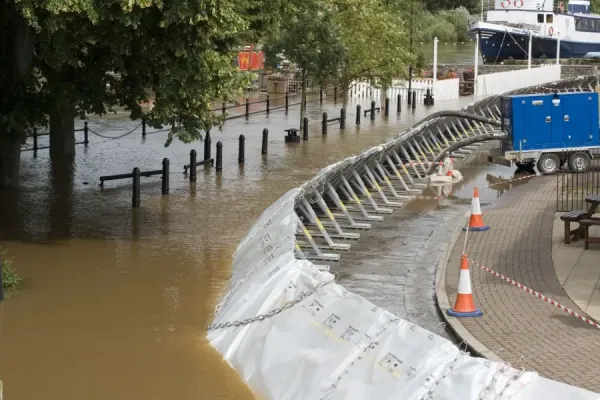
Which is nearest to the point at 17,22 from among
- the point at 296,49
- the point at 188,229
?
the point at 188,229

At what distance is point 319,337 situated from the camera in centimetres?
1045

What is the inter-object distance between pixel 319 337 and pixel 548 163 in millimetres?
17260

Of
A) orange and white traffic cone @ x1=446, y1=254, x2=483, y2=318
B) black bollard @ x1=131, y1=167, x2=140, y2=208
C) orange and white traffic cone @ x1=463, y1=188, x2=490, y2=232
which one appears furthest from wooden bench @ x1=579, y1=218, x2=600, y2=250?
black bollard @ x1=131, y1=167, x2=140, y2=208

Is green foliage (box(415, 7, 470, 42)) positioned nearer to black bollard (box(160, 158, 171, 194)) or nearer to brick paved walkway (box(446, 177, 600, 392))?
black bollard (box(160, 158, 171, 194))

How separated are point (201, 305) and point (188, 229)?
518 centimetres

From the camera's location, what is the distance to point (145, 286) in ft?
50.7

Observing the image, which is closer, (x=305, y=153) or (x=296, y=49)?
(x=305, y=153)

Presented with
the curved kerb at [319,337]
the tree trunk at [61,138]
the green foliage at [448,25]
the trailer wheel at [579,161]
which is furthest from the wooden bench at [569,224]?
the green foliage at [448,25]

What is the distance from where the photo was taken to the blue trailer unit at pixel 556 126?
2636cm

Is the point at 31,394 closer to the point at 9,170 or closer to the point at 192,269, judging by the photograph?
the point at 192,269

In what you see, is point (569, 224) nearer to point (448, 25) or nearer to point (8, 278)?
point (8, 278)

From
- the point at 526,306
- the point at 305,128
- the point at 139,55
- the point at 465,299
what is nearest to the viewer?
the point at 465,299

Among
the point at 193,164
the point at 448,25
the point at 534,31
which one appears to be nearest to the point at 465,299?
the point at 193,164

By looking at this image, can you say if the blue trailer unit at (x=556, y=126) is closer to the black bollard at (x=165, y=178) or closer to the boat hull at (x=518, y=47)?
the black bollard at (x=165, y=178)
